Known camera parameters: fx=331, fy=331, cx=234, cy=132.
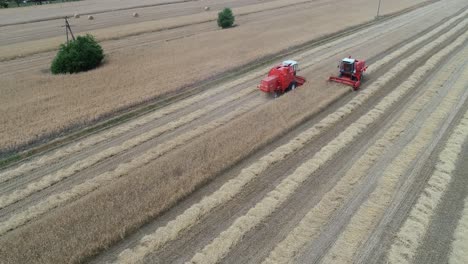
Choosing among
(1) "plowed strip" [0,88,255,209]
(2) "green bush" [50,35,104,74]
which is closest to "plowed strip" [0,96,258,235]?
(1) "plowed strip" [0,88,255,209]

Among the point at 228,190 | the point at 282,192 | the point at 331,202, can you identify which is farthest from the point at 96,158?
the point at 331,202

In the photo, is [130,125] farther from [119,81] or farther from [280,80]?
[280,80]

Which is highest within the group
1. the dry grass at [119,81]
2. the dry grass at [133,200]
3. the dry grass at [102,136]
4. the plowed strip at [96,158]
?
the dry grass at [119,81]

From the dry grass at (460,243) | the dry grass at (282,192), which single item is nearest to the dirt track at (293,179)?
the dry grass at (282,192)

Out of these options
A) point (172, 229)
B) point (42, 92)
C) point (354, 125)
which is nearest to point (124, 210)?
point (172, 229)

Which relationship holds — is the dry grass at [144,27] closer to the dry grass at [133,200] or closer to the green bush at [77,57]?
the green bush at [77,57]

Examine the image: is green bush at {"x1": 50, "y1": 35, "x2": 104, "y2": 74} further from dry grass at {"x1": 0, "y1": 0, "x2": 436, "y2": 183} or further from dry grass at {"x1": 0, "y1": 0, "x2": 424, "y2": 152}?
dry grass at {"x1": 0, "y1": 0, "x2": 436, "y2": 183}
